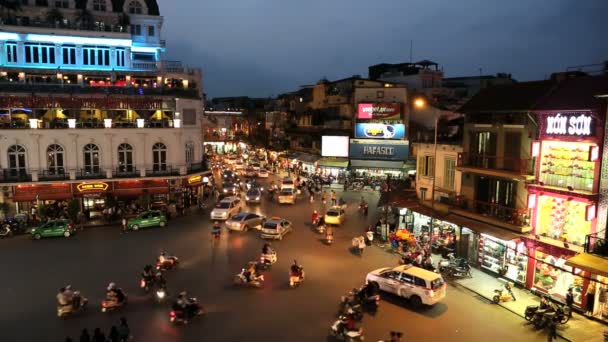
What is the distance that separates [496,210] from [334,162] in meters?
32.6

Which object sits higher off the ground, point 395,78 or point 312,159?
point 395,78

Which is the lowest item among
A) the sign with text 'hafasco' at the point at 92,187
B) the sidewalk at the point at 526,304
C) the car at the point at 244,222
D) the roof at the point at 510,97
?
the sidewalk at the point at 526,304

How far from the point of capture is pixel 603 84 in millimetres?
19109

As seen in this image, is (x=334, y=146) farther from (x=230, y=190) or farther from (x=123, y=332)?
(x=123, y=332)

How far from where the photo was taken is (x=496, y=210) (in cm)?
2286

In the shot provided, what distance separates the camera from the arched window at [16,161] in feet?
117

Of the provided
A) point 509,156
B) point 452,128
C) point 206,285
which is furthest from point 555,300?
point 452,128

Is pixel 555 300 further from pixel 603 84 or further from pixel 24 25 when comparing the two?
pixel 24 25

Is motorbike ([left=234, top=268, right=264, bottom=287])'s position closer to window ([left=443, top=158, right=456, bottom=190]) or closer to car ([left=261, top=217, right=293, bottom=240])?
car ([left=261, top=217, right=293, bottom=240])

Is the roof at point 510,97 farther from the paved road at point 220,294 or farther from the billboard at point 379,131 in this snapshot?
the billboard at point 379,131

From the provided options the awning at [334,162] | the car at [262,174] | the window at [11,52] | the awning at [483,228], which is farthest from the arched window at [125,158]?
the awning at [483,228]

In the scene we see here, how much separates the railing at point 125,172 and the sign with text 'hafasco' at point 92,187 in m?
1.16

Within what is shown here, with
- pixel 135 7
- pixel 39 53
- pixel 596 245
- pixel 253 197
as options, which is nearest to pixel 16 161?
pixel 39 53

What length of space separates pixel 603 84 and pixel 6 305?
1049 inches
